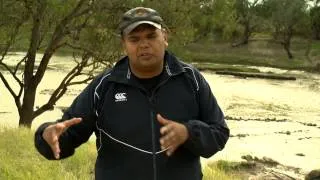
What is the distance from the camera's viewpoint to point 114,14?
11695 mm

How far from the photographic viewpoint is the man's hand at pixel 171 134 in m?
2.51

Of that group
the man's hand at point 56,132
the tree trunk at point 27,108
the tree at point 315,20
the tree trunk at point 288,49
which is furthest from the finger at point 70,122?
the tree at point 315,20

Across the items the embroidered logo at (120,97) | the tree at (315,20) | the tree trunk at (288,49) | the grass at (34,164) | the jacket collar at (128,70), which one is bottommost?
the tree trunk at (288,49)

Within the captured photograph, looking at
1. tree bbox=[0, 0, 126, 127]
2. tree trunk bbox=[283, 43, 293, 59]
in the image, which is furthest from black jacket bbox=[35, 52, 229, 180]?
tree trunk bbox=[283, 43, 293, 59]

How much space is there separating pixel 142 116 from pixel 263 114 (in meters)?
20.0

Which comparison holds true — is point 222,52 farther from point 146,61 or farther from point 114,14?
point 146,61

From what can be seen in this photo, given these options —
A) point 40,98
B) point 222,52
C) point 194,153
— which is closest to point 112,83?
point 194,153

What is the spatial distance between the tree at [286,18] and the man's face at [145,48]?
4701 cm

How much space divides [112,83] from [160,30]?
37 cm

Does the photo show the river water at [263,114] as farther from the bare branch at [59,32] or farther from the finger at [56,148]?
the finger at [56,148]

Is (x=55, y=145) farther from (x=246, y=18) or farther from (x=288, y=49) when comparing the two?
(x=246, y=18)

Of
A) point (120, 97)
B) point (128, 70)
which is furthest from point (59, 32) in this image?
point (120, 97)

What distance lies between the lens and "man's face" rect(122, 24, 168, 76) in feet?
9.18

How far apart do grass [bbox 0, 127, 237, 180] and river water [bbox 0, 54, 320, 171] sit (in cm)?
535
